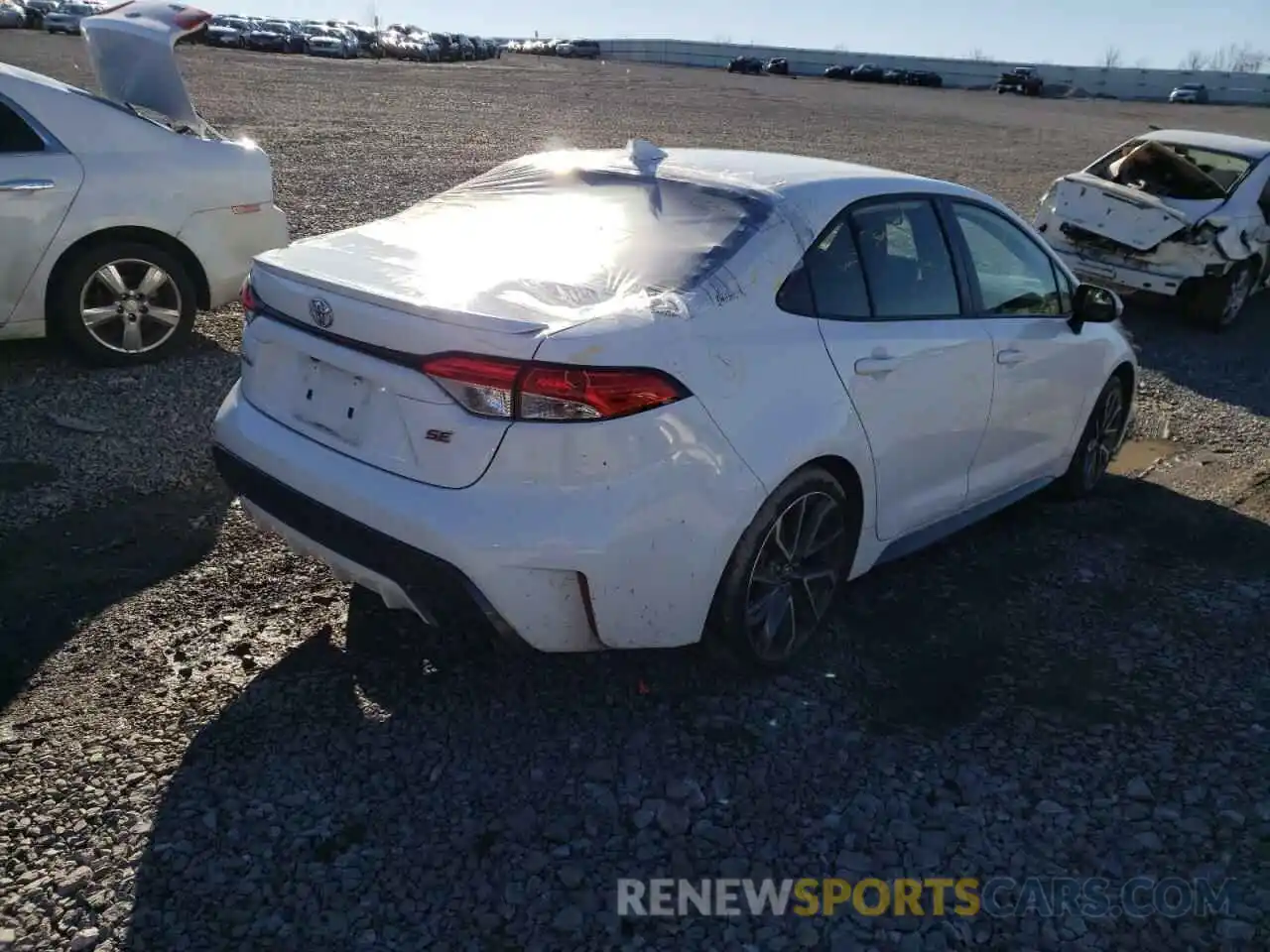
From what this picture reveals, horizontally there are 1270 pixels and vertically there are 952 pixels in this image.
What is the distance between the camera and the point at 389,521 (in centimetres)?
294

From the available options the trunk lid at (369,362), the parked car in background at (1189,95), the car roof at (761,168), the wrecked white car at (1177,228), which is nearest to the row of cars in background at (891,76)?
the parked car in background at (1189,95)

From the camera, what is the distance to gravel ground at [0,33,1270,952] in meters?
2.65

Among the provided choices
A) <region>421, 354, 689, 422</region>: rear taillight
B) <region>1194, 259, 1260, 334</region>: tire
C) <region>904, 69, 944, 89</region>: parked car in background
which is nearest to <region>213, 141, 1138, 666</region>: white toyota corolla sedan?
<region>421, 354, 689, 422</region>: rear taillight

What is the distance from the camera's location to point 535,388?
2.82m

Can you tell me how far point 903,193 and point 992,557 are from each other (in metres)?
1.65

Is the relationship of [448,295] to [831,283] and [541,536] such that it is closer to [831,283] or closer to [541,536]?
[541,536]

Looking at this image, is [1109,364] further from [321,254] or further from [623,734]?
[321,254]

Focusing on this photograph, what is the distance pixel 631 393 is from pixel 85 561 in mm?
2397

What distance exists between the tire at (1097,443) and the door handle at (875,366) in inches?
75.1

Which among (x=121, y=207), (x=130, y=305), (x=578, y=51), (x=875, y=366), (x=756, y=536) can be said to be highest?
(x=875, y=366)

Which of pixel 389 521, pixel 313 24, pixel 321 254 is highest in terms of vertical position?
pixel 321 254

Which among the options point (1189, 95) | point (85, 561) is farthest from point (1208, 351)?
point (1189, 95)

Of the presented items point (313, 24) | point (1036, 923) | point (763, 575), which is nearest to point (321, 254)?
point (763, 575)

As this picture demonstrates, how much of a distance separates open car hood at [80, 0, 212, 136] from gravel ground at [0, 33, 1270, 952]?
2317mm
